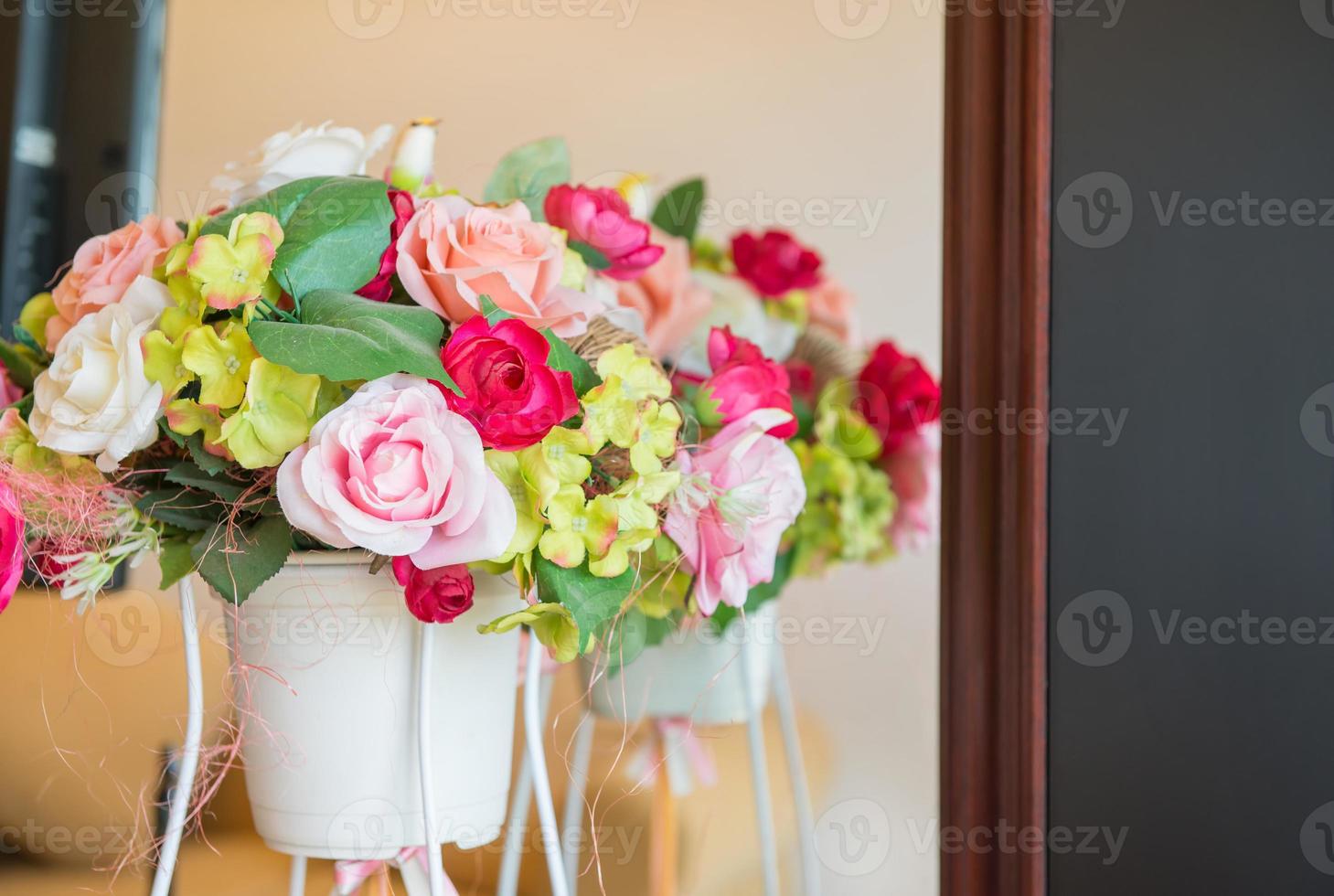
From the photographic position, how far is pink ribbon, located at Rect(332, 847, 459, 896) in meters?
0.47

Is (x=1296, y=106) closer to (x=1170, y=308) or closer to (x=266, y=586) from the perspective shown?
(x=1170, y=308)

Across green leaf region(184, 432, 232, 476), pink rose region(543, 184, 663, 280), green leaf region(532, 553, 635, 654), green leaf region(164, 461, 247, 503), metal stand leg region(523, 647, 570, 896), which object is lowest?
metal stand leg region(523, 647, 570, 896)

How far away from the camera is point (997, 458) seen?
1.59 feet

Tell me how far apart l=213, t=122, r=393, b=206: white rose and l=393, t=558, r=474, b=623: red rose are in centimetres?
20

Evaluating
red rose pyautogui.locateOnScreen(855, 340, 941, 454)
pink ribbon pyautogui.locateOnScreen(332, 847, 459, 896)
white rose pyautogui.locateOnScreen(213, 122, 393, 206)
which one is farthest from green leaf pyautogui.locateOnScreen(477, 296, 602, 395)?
red rose pyautogui.locateOnScreen(855, 340, 941, 454)

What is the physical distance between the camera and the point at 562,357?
0.46 m

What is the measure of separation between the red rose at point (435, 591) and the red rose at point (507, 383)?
0.06m

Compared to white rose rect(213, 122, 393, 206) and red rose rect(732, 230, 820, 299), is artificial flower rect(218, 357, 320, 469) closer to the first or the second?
white rose rect(213, 122, 393, 206)

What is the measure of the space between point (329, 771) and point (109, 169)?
635 millimetres

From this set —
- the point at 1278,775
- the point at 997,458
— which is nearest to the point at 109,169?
the point at 997,458

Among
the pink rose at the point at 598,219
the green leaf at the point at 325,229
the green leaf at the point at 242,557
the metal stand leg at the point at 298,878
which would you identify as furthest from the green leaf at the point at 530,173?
the metal stand leg at the point at 298,878

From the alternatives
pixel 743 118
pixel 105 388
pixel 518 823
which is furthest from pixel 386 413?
pixel 743 118

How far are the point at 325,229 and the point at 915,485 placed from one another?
0.47 metres

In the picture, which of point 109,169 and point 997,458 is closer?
point 997,458
